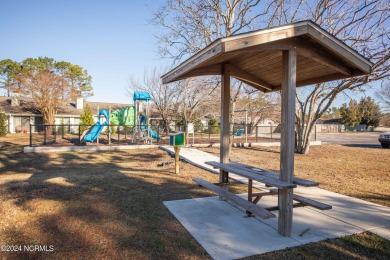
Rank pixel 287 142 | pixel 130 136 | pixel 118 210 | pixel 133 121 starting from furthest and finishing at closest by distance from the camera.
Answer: pixel 130 136
pixel 133 121
pixel 118 210
pixel 287 142

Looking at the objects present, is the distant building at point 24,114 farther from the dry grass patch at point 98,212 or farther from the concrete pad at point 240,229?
the concrete pad at point 240,229

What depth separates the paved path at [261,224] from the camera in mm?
3395

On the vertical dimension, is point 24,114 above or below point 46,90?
below

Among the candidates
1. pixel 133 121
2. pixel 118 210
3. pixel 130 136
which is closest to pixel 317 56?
pixel 118 210

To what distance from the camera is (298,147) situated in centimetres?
1410

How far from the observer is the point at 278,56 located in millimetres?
4531

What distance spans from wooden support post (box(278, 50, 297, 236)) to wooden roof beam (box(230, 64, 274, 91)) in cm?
165

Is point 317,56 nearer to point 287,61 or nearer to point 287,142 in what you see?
point 287,61

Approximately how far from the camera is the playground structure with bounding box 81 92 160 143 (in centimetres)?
1586

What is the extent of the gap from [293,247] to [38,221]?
12.7 ft

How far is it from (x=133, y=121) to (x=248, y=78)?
14.0 meters

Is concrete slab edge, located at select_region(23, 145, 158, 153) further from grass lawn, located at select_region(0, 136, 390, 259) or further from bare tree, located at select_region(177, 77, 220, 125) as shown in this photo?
bare tree, located at select_region(177, 77, 220, 125)

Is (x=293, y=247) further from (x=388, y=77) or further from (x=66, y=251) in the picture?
(x=388, y=77)

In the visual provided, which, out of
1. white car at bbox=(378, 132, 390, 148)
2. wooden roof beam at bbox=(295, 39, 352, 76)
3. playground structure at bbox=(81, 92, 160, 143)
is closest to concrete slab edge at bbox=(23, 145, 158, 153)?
playground structure at bbox=(81, 92, 160, 143)
